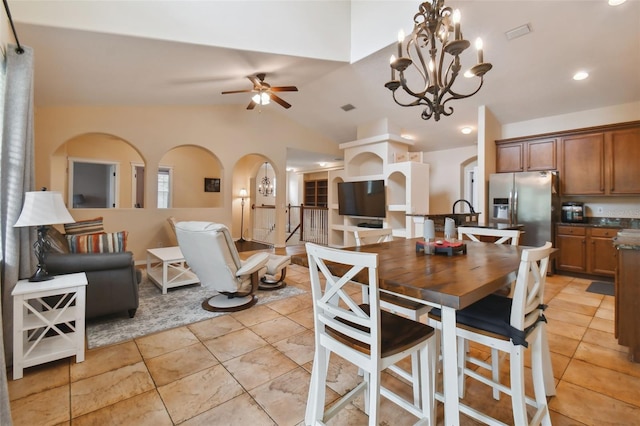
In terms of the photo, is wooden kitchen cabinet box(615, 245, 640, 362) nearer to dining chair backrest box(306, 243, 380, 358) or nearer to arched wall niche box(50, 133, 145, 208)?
dining chair backrest box(306, 243, 380, 358)

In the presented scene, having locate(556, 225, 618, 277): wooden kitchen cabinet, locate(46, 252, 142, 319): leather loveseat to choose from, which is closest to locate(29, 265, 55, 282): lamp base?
locate(46, 252, 142, 319): leather loveseat

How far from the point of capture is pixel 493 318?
4.68 feet

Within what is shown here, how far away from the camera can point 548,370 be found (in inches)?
69.6

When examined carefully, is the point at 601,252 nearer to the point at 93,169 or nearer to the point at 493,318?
the point at 493,318

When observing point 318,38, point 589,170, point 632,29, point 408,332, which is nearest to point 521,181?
point 589,170

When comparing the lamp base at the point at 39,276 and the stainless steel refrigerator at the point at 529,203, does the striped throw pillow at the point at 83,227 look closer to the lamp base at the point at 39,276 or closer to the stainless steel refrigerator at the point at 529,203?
the lamp base at the point at 39,276

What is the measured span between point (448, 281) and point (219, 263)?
87.8 inches

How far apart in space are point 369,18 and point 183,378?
463 centimetres

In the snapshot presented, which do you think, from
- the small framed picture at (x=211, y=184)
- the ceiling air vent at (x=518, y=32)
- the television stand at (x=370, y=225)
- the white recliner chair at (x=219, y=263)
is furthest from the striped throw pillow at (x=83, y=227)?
the ceiling air vent at (x=518, y=32)

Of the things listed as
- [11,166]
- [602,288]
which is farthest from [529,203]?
[11,166]

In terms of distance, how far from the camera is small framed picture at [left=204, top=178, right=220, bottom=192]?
8375mm

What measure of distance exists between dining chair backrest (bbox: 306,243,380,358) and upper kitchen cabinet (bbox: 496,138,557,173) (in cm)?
498

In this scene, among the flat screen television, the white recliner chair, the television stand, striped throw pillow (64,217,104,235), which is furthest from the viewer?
the television stand

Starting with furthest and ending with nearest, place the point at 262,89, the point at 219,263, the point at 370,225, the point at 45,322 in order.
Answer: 1. the point at 370,225
2. the point at 262,89
3. the point at 219,263
4. the point at 45,322
